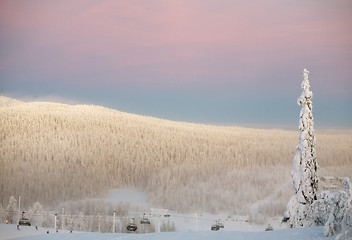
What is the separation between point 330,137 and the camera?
156 m

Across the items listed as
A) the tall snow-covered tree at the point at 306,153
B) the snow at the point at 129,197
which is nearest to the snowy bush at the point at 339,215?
the tall snow-covered tree at the point at 306,153

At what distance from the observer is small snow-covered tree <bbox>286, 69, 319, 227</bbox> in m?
34.1

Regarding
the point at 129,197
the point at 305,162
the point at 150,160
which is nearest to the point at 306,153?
the point at 305,162

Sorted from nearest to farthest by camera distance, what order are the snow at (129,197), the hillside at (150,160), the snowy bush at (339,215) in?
the snowy bush at (339,215), the hillside at (150,160), the snow at (129,197)

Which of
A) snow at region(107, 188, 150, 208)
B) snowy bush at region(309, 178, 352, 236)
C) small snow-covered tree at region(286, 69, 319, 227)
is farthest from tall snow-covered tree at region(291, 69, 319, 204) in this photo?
snow at region(107, 188, 150, 208)

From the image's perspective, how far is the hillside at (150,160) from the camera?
391 ft

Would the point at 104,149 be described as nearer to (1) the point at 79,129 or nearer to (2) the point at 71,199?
(1) the point at 79,129

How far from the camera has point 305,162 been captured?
3431 centimetres

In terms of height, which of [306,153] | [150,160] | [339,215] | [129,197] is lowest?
[339,215]

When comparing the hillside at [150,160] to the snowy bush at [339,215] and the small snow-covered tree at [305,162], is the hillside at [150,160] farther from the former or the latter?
the snowy bush at [339,215]

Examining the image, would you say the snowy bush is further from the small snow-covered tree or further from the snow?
the snow

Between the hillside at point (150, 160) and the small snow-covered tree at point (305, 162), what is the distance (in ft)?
228

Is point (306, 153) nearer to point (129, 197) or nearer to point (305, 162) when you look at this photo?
point (305, 162)

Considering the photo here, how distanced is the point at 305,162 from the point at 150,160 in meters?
114
